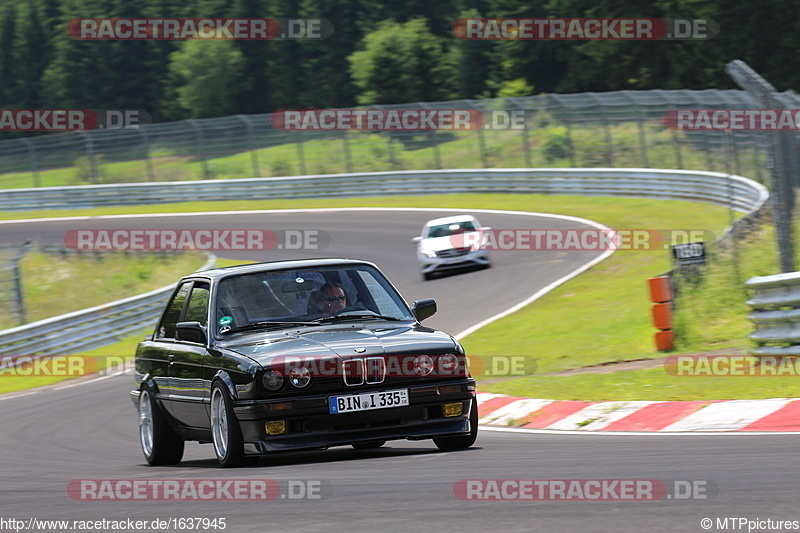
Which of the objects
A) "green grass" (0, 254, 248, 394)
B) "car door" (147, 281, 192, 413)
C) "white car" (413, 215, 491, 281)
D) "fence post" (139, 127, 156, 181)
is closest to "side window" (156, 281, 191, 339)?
"car door" (147, 281, 192, 413)

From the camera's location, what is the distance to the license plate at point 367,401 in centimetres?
755

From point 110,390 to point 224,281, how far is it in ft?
26.0

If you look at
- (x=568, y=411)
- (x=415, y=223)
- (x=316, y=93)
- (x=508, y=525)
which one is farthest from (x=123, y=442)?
(x=316, y=93)

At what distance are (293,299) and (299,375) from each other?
3.74 feet

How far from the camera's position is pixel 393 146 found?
42656mm

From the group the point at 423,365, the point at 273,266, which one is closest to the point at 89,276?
the point at 273,266

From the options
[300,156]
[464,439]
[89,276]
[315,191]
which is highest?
[300,156]

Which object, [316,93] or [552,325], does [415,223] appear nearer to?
[552,325]

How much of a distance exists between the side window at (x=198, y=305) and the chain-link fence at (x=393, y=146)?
77.2 ft

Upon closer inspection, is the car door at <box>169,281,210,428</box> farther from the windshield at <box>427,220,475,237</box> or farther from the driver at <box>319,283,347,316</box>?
the windshield at <box>427,220,475,237</box>

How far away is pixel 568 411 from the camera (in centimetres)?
1016

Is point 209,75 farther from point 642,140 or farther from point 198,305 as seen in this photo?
point 198,305

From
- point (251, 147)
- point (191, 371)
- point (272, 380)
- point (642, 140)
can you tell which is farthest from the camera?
point (251, 147)

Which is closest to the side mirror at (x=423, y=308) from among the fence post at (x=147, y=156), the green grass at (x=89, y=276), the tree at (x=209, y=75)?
the green grass at (x=89, y=276)
